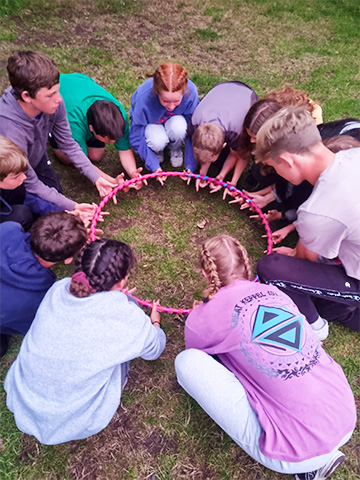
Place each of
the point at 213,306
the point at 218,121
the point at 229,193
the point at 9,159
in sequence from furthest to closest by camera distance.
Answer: the point at 229,193, the point at 218,121, the point at 9,159, the point at 213,306

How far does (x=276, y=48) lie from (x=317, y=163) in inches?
210

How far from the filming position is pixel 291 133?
2850 millimetres

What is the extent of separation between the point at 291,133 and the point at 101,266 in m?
1.75

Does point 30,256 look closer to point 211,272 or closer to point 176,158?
point 211,272

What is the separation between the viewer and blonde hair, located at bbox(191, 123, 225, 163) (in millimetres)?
4062

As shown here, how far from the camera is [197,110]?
175 inches

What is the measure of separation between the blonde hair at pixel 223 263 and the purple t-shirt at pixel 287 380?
0.18 meters

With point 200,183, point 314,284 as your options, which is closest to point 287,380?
point 314,284

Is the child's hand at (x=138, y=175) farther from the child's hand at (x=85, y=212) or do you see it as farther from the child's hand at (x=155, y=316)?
the child's hand at (x=155, y=316)

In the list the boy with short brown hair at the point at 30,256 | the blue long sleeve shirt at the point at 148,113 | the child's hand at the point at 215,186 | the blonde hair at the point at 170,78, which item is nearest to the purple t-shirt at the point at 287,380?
the boy with short brown hair at the point at 30,256

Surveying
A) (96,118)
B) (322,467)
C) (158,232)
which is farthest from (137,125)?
(322,467)

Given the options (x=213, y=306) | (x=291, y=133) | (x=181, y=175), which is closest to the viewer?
(x=213, y=306)

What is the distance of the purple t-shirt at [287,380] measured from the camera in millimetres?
2338

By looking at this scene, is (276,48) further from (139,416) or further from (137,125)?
(139,416)
